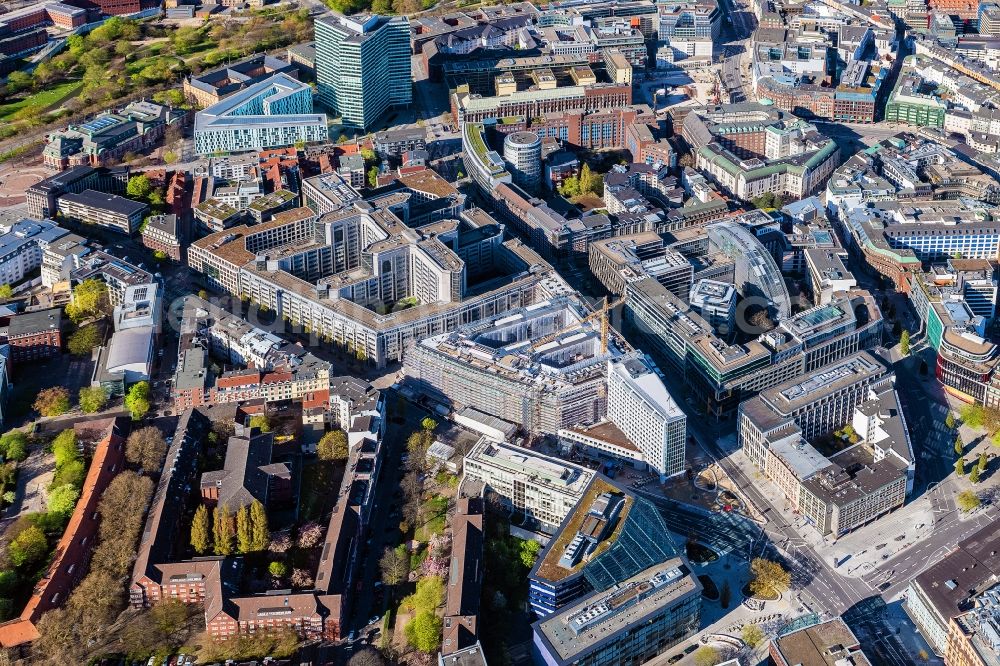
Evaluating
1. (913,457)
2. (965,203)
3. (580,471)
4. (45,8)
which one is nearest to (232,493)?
(580,471)

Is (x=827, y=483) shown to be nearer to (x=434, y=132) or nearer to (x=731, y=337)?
(x=731, y=337)

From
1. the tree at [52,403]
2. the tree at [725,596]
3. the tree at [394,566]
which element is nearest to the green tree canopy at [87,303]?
the tree at [52,403]

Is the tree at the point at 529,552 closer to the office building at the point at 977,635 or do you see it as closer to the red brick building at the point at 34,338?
the office building at the point at 977,635

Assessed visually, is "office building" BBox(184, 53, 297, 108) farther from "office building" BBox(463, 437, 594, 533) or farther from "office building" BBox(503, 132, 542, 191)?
"office building" BBox(463, 437, 594, 533)

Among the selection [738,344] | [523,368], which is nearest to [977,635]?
[738,344]

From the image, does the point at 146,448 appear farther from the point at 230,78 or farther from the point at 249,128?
the point at 230,78

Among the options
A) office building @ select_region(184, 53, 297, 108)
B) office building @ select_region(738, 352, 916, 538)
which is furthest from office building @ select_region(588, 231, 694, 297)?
office building @ select_region(184, 53, 297, 108)
